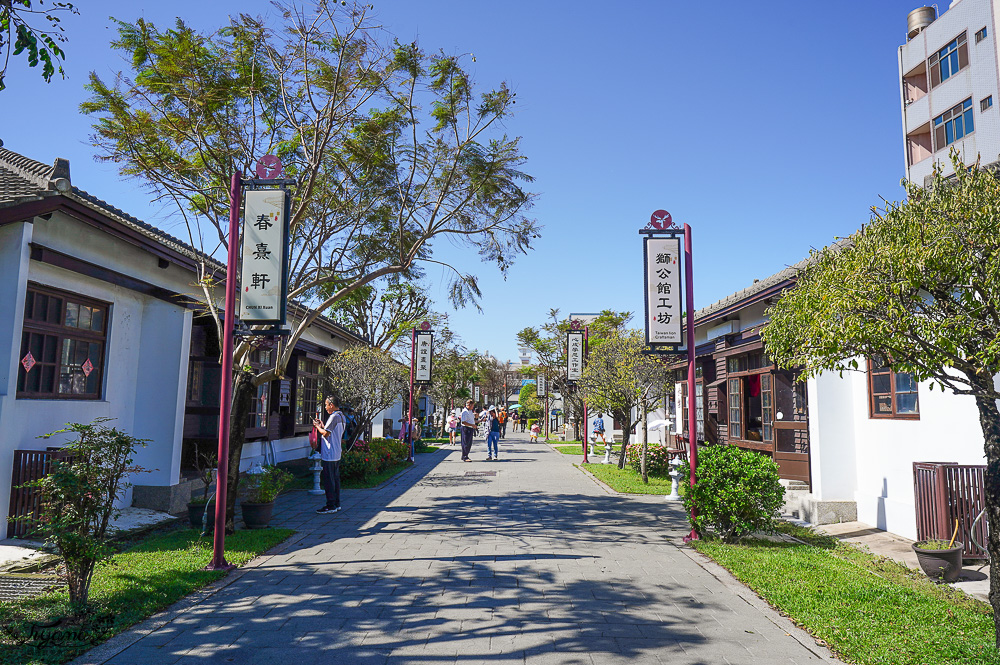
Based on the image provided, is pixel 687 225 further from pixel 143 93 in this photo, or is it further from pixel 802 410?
pixel 143 93

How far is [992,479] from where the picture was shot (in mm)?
4277

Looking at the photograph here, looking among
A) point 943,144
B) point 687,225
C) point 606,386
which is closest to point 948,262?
point 687,225

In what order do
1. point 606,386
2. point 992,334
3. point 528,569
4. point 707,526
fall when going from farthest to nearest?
point 606,386 < point 707,526 < point 528,569 < point 992,334

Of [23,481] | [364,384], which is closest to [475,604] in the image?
[23,481]

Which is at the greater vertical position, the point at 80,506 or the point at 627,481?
the point at 80,506

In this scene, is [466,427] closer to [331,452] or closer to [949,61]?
[331,452]

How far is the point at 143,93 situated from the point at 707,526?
33.4 ft

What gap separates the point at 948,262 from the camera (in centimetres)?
427

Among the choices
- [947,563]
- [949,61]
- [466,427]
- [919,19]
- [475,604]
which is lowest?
[475,604]

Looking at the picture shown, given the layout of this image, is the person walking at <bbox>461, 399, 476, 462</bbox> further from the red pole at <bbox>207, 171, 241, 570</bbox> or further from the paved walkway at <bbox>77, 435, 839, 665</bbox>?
the red pole at <bbox>207, 171, 241, 570</bbox>

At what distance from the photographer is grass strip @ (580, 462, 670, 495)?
13.2 metres

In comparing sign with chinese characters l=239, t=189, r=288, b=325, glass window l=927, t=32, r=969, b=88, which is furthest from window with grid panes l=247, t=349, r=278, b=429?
glass window l=927, t=32, r=969, b=88

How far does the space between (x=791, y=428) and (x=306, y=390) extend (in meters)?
13.0

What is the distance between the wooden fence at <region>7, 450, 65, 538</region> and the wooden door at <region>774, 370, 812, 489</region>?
422 inches
